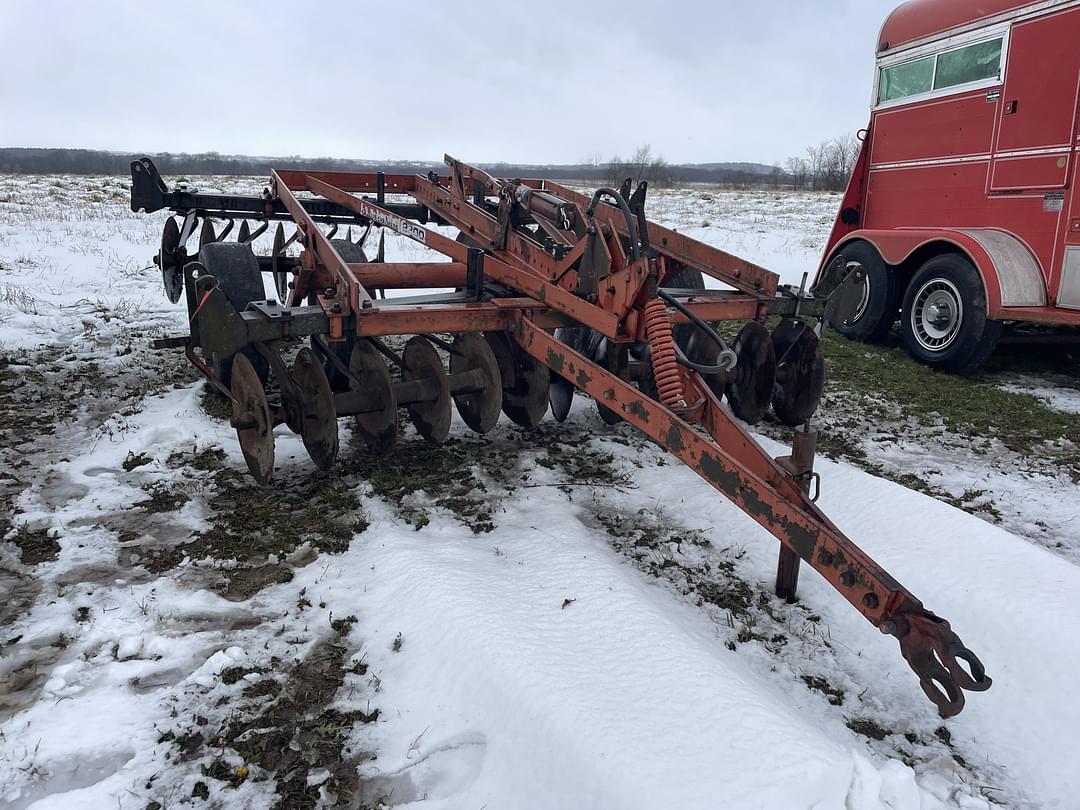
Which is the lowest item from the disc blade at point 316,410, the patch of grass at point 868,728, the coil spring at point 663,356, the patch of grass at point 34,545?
the patch of grass at point 868,728

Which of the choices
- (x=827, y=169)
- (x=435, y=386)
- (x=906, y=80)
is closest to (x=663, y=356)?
(x=435, y=386)

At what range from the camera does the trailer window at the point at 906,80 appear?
300 inches

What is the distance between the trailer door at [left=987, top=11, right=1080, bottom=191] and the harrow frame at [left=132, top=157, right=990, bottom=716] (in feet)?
10.3

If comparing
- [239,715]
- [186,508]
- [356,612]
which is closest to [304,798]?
[239,715]

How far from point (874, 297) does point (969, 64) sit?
2.28 meters

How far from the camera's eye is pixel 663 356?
3.40m

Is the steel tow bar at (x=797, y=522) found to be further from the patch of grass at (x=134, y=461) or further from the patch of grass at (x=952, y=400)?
the patch of grass at (x=952, y=400)

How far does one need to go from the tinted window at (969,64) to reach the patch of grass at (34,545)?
801cm

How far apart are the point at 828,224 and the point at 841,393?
17.9 m

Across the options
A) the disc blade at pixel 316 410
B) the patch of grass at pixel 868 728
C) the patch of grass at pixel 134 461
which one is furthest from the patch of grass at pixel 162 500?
the patch of grass at pixel 868 728

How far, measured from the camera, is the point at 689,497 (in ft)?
13.8

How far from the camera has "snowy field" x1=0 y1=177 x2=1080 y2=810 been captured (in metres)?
2.18

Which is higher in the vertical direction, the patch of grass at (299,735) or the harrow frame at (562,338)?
the harrow frame at (562,338)

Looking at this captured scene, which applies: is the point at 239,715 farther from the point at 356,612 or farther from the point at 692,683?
the point at 692,683
